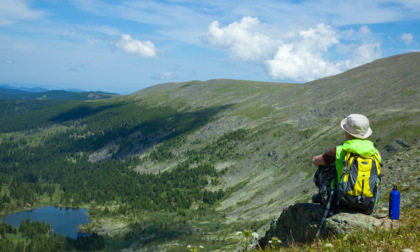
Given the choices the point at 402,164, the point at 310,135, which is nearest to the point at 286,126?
the point at 310,135

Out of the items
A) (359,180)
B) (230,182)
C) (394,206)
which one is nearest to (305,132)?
(230,182)

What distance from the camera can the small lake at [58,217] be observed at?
411 feet

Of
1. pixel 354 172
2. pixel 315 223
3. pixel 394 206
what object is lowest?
pixel 315 223

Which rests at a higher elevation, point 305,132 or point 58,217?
point 305,132

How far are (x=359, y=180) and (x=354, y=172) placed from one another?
34cm

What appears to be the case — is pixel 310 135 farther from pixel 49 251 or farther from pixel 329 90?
pixel 49 251

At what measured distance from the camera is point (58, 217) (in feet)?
467

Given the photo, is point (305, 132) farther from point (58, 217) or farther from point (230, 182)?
point (58, 217)

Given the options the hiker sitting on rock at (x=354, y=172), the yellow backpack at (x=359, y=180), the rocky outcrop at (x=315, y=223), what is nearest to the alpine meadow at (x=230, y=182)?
the rocky outcrop at (x=315, y=223)

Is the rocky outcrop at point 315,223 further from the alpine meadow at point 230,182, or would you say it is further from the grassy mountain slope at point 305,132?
the grassy mountain slope at point 305,132

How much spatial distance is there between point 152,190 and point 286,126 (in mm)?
75835

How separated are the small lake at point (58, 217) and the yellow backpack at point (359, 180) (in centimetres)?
12377

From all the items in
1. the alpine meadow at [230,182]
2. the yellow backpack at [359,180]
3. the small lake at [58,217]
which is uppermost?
the yellow backpack at [359,180]

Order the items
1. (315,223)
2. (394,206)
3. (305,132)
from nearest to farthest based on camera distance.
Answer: (394,206)
(315,223)
(305,132)
